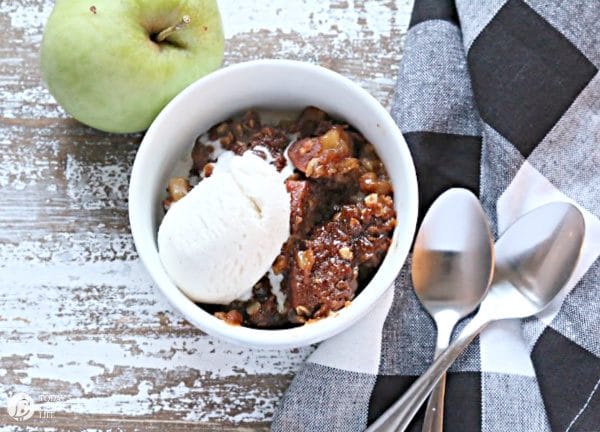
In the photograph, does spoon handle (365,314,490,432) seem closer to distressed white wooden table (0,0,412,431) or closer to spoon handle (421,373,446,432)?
spoon handle (421,373,446,432)

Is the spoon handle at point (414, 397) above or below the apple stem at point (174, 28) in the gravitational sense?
below

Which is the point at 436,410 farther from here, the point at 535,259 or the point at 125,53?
the point at 125,53

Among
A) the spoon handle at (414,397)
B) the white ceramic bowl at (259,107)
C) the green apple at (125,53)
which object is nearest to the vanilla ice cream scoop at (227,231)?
the white ceramic bowl at (259,107)

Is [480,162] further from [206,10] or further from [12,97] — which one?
[12,97]

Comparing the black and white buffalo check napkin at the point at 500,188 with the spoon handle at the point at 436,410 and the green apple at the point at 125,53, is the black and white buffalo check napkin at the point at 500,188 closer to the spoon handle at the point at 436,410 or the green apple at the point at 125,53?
the spoon handle at the point at 436,410
